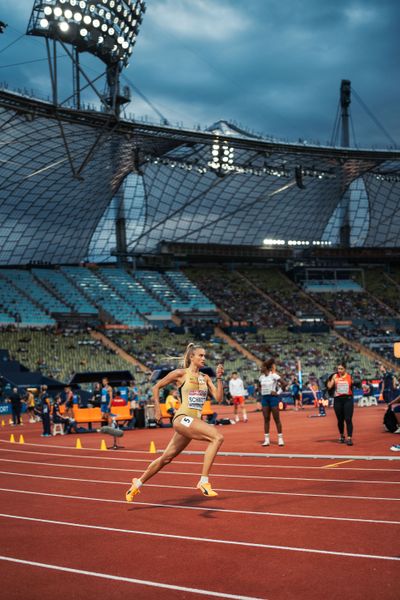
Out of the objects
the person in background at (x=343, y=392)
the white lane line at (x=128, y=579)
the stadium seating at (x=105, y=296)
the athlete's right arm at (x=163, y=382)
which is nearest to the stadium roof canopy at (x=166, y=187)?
the stadium seating at (x=105, y=296)

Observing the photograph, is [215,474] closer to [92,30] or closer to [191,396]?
[191,396]

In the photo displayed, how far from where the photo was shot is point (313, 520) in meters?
7.46

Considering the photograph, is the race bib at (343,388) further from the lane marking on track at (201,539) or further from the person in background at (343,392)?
the lane marking on track at (201,539)

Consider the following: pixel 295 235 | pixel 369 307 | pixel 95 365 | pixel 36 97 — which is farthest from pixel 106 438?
pixel 295 235

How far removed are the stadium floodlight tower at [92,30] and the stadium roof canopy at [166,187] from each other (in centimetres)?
283

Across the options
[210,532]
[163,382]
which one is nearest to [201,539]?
[210,532]

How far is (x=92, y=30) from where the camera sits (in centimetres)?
4062

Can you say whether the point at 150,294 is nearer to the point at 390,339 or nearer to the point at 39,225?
the point at 39,225

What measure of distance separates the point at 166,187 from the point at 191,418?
58049 mm

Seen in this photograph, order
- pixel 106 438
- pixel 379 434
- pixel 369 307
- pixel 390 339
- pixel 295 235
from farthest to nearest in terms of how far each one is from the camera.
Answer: pixel 295 235, pixel 369 307, pixel 390 339, pixel 106 438, pixel 379 434

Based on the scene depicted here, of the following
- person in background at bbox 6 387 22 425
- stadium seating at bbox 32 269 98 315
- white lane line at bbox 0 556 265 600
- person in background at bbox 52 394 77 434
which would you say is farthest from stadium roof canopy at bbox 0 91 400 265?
white lane line at bbox 0 556 265 600

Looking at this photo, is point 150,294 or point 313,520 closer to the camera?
point 313,520

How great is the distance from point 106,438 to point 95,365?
2989cm

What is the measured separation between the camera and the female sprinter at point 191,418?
853 cm
